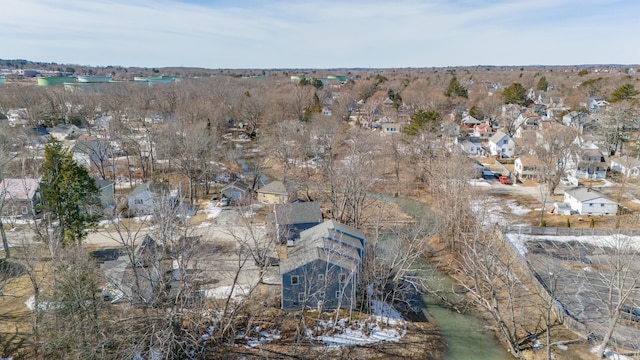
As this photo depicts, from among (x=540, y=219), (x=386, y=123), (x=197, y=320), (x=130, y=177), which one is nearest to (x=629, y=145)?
(x=540, y=219)

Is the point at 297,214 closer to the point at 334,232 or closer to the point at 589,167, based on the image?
the point at 334,232

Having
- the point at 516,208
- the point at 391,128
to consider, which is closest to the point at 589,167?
the point at 516,208

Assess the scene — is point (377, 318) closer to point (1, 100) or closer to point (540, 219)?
point (540, 219)

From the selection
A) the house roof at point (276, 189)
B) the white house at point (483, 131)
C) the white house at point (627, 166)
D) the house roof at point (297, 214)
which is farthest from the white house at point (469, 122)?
the house roof at point (297, 214)

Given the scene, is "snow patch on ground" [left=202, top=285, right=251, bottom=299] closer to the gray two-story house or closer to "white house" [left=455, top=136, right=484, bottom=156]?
the gray two-story house

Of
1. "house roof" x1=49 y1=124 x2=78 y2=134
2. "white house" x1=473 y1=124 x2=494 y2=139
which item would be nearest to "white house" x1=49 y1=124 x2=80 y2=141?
"house roof" x1=49 y1=124 x2=78 y2=134

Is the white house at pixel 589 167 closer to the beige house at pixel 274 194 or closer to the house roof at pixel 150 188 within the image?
the beige house at pixel 274 194
